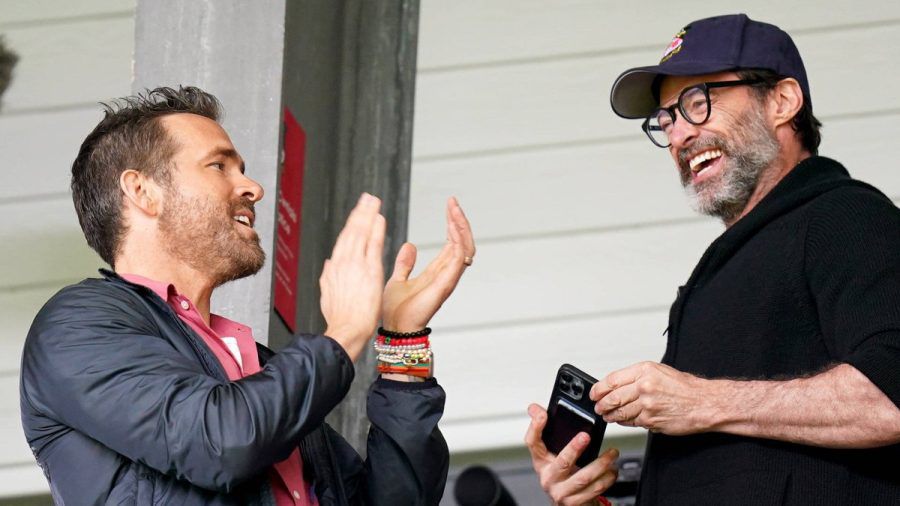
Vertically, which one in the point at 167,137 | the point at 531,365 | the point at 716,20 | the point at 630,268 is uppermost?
the point at 716,20

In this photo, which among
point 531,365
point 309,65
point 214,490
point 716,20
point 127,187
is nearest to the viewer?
point 214,490

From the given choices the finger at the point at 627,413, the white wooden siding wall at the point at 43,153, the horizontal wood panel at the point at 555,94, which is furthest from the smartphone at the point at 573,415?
the white wooden siding wall at the point at 43,153

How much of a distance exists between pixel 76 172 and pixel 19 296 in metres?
2.08

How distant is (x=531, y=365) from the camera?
423 centimetres

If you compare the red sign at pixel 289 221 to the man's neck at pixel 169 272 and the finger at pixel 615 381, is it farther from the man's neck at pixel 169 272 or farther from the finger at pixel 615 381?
the finger at pixel 615 381

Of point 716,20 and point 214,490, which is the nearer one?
point 214,490

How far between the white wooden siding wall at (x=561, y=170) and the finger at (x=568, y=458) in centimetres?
167

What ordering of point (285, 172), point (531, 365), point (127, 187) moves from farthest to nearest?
point (531, 365) → point (285, 172) → point (127, 187)

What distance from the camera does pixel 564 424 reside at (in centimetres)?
254

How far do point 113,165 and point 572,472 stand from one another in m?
0.91

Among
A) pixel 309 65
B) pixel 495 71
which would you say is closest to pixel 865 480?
pixel 309 65

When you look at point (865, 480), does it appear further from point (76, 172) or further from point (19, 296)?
point (19, 296)

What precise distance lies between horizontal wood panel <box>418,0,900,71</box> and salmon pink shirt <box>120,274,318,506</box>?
211 centimetres

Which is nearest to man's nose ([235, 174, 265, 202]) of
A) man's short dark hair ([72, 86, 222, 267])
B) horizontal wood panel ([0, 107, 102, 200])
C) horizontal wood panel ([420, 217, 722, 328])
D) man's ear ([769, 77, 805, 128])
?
man's short dark hair ([72, 86, 222, 267])
